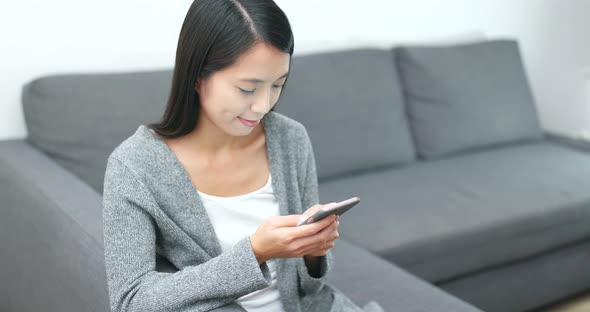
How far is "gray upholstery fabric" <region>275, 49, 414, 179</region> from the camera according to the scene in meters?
2.27

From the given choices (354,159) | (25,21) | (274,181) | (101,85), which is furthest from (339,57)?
(274,181)

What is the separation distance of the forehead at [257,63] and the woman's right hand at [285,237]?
0.24 metres

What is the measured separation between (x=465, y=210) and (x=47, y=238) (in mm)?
1202

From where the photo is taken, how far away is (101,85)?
6.38ft

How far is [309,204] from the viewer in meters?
1.34

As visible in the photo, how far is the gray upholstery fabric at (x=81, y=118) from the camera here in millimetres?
1878

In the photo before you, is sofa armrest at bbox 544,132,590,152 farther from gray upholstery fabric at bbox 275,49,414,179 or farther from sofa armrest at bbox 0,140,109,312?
sofa armrest at bbox 0,140,109,312

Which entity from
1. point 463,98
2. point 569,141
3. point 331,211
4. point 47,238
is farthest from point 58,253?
point 569,141

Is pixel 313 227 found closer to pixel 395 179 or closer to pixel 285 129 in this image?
pixel 285 129


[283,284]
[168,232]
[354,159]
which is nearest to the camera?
[168,232]

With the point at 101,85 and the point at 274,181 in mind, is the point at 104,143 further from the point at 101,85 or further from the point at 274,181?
the point at 274,181

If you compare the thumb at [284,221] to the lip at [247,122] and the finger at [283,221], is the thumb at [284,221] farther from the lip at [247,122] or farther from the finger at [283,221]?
the lip at [247,122]

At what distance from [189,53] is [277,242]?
34cm

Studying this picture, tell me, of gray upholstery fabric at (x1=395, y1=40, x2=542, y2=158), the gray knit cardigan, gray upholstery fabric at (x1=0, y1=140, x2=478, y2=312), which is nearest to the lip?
the gray knit cardigan
